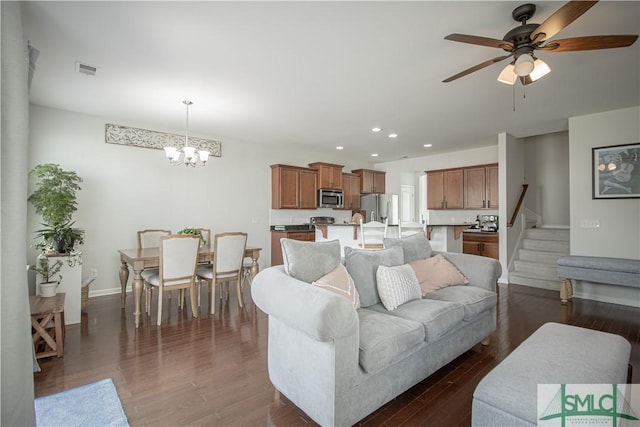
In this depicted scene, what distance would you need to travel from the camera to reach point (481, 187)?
246 inches

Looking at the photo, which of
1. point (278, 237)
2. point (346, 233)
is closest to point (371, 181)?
point (278, 237)

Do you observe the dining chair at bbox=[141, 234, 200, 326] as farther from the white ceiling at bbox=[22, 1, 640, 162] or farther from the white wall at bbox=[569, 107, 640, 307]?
the white wall at bbox=[569, 107, 640, 307]

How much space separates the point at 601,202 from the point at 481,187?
6.92 feet

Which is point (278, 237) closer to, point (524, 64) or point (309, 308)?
point (309, 308)

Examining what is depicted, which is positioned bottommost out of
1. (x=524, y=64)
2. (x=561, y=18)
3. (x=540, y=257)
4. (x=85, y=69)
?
(x=540, y=257)

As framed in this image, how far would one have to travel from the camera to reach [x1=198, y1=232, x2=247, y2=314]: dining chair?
A: 3.74 meters

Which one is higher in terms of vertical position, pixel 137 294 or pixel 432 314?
pixel 432 314

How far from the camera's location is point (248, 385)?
7.13 ft

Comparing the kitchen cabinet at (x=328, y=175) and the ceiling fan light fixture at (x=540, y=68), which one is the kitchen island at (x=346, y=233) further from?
the ceiling fan light fixture at (x=540, y=68)

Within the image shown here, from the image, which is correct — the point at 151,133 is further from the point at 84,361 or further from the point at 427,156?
the point at 427,156

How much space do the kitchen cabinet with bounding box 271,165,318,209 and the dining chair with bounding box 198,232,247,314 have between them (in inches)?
96.9

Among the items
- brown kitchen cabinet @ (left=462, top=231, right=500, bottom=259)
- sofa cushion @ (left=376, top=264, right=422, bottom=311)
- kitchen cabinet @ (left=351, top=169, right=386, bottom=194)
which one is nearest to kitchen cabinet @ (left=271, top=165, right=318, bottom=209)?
kitchen cabinet @ (left=351, top=169, right=386, bottom=194)

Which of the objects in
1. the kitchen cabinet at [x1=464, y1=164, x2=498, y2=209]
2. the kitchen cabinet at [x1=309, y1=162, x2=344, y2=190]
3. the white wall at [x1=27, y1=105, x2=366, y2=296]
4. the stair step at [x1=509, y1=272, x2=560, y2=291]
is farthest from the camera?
the kitchen cabinet at [x1=309, y1=162, x2=344, y2=190]

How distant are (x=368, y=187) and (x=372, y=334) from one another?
634 centimetres
